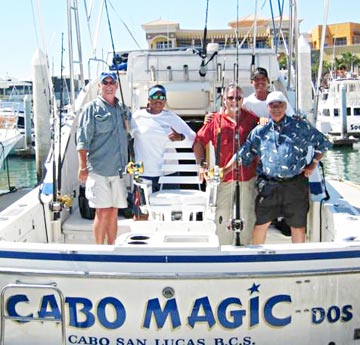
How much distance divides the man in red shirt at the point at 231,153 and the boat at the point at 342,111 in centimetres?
2216

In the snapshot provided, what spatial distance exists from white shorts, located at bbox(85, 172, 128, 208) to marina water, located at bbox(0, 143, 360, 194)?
13.5 m

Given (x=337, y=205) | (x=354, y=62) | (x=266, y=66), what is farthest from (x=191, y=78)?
(x=354, y=62)

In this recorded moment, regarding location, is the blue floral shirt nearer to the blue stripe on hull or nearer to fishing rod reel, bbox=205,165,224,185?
fishing rod reel, bbox=205,165,224,185

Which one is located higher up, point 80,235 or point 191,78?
point 191,78

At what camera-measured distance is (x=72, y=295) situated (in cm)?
323

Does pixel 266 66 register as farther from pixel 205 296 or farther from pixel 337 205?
pixel 205 296

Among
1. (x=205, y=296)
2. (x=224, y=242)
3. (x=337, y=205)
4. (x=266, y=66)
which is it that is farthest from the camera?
A: (x=266, y=66)

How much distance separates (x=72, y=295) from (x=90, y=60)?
4247 millimetres

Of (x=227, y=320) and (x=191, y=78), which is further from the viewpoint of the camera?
(x=191, y=78)

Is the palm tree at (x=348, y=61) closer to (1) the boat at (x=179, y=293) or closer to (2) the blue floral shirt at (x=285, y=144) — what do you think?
(2) the blue floral shirt at (x=285, y=144)

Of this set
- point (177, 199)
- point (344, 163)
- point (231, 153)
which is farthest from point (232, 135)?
point (344, 163)

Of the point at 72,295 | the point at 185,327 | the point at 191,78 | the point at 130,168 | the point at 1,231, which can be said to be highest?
the point at 191,78

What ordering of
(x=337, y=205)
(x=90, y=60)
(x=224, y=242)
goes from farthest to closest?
(x=90, y=60), (x=224, y=242), (x=337, y=205)

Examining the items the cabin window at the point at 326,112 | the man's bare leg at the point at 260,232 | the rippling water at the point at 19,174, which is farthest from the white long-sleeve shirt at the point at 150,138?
the cabin window at the point at 326,112
